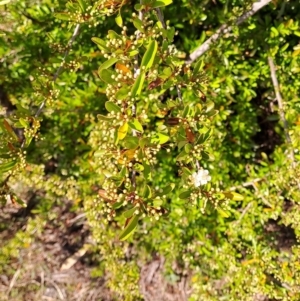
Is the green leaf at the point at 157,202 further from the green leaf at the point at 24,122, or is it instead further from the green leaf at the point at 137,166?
the green leaf at the point at 24,122

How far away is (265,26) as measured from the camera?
260 cm

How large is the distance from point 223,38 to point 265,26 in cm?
31

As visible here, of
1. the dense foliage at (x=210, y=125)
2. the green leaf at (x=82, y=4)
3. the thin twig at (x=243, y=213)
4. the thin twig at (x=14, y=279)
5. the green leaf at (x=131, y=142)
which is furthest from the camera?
the thin twig at (x=14, y=279)

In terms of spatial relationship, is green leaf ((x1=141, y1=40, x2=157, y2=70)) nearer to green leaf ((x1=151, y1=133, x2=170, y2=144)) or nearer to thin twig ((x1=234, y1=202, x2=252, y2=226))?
green leaf ((x1=151, y1=133, x2=170, y2=144))

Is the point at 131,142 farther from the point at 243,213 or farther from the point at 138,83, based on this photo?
the point at 243,213

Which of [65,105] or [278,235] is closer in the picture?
[65,105]

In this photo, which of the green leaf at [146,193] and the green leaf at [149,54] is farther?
the green leaf at [146,193]

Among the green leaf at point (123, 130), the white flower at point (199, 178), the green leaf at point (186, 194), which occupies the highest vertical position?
the green leaf at point (123, 130)

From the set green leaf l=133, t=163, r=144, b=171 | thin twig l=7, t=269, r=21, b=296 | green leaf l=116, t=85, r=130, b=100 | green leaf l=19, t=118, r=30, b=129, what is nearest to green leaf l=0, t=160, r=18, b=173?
green leaf l=19, t=118, r=30, b=129

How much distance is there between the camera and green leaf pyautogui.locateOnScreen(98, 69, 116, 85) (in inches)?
51.5

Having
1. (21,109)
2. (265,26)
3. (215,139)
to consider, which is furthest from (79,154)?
(265,26)

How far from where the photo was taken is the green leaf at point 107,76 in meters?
1.31

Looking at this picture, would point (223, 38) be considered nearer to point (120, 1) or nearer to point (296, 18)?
point (296, 18)

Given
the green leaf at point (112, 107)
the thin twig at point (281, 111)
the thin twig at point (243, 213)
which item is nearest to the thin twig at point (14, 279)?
the thin twig at point (243, 213)
